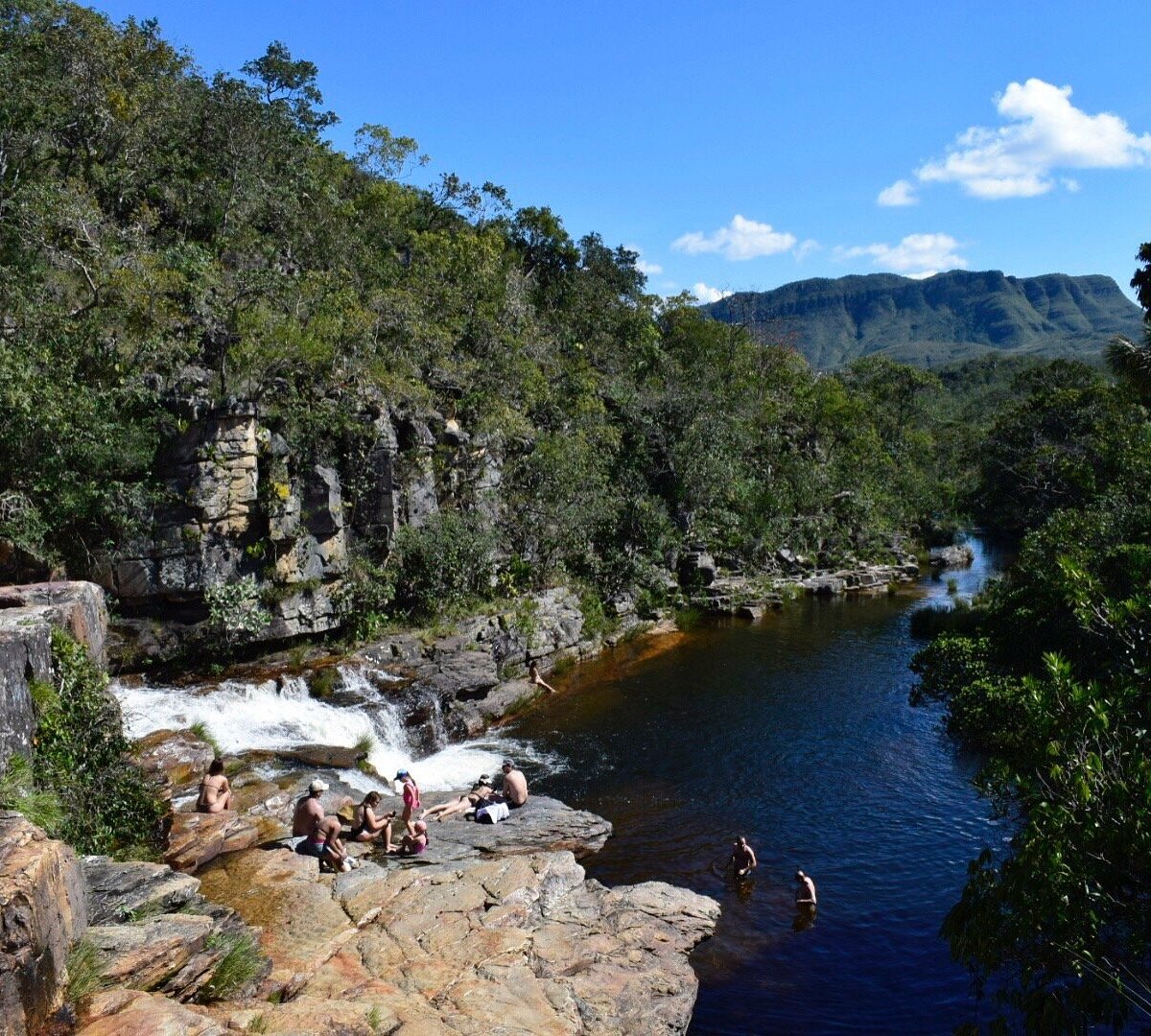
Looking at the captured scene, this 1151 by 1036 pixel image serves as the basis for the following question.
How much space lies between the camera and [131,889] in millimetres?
8500

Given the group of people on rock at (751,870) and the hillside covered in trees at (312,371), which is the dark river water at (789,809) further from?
the hillside covered in trees at (312,371)

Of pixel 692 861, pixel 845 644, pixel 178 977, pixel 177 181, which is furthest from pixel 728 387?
pixel 178 977

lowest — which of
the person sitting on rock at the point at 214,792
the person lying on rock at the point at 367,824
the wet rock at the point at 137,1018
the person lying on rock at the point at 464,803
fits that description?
the person lying on rock at the point at 464,803

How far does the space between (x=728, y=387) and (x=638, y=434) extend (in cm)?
1006

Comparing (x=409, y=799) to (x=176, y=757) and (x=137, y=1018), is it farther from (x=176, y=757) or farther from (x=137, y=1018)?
(x=137, y=1018)

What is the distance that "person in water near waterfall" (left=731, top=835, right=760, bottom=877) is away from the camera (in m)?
13.6

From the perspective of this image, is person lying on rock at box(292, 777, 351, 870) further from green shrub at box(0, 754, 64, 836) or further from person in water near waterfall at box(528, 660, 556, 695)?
person in water near waterfall at box(528, 660, 556, 695)

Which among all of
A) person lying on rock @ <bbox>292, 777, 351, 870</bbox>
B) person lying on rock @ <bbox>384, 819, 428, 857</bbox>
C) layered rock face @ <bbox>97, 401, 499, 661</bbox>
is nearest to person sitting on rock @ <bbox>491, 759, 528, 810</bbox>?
person lying on rock @ <bbox>384, 819, 428, 857</bbox>

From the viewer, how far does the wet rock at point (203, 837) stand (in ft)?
38.0

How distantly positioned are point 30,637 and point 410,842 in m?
6.27

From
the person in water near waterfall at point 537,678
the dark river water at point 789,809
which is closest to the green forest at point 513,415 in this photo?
the dark river water at point 789,809

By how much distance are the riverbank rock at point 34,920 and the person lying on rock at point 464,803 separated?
26.5ft

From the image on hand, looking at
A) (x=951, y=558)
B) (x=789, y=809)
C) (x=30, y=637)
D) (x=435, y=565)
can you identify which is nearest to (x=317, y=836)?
(x=30, y=637)

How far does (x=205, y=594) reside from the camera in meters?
19.7
